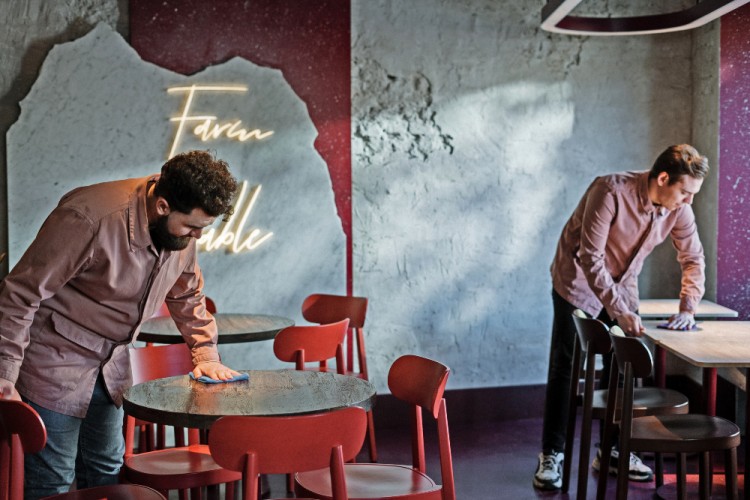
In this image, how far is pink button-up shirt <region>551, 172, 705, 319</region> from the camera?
14.4 ft

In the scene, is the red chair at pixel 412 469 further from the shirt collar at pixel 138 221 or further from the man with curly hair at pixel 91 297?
the shirt collar at pixel 138 221

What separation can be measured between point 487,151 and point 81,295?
359 centimetres

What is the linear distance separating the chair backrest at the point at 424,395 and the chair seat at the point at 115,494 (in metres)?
0.89

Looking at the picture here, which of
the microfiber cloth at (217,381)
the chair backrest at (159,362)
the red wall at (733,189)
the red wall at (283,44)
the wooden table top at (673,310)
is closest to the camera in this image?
the microfiber cloth at (217,381)

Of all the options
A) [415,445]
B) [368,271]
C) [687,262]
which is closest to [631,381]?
[415,445]

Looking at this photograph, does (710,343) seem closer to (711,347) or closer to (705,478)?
(711,347)

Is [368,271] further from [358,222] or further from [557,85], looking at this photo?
[557,85]

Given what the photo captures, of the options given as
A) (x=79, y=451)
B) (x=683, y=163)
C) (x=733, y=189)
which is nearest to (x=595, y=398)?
(x=683, y=163)

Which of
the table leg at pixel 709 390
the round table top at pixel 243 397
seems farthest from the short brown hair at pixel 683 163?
the round table top at pixel 243 397

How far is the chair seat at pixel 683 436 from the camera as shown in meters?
3.48

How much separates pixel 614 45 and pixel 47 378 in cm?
454

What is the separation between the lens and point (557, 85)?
5988 mm

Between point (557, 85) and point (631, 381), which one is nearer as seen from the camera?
point (631, 381)

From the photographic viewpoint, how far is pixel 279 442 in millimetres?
2404
